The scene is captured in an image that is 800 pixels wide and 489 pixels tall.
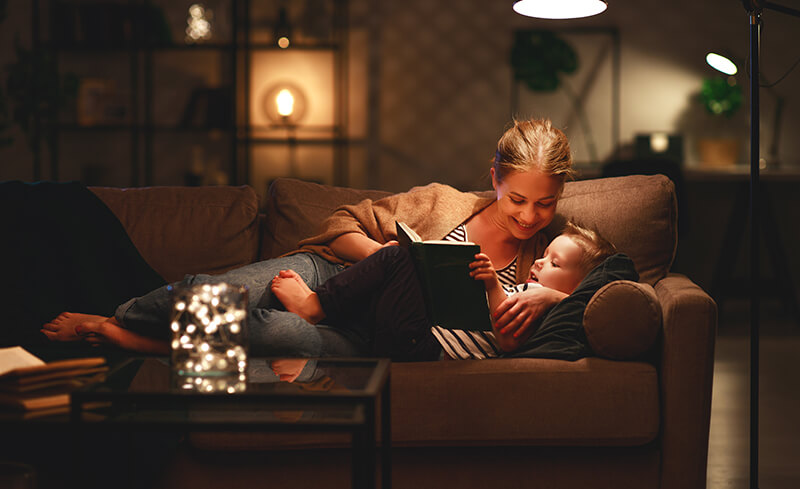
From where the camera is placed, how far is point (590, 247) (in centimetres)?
187

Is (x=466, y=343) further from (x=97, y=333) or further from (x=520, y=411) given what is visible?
(x=97, y=333)

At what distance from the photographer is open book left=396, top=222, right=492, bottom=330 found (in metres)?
1.61

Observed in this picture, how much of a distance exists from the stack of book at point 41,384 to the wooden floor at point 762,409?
5.12 ft

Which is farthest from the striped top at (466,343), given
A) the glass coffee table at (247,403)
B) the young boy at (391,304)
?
the glass coffee table at (247,403)

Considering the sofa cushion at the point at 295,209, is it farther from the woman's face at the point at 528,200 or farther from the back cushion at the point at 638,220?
the back cushion at the point at 638,220

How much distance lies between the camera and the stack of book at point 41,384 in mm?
1140

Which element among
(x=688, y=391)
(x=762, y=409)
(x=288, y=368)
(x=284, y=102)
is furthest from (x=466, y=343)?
(x=284, y=102)

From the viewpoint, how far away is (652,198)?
6.70 feet

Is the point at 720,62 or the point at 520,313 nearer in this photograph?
the point at 520,313

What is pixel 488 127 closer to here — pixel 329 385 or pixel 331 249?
pixel 331 249

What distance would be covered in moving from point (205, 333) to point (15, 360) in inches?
13.0

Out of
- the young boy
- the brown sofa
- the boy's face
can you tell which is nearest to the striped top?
the young boy

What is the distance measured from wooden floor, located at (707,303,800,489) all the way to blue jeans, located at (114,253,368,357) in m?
1.09

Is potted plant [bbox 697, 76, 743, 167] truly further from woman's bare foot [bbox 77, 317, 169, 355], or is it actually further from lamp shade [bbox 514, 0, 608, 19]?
woman's bare foot [bbox 77, 317, 169, 355]
